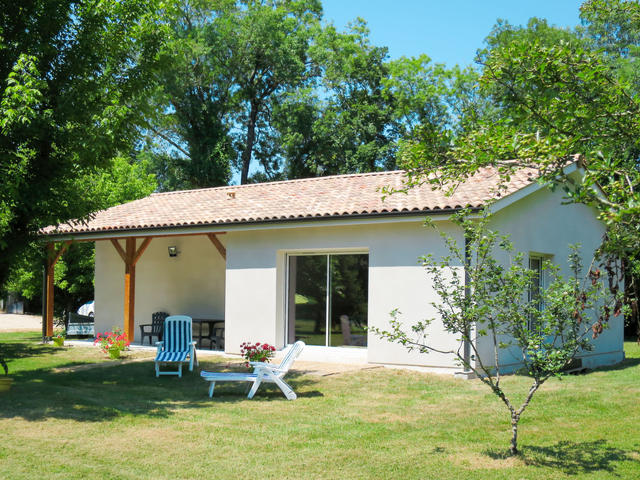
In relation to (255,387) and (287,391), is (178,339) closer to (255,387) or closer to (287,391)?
(255,387)

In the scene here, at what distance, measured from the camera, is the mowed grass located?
20.1 feet

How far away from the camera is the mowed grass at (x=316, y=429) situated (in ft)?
20.1

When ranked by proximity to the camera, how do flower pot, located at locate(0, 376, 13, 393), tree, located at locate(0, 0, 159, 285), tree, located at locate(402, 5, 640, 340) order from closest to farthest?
tree, located at locate(402, 5, 640, 340)
tree, located at locate(0, 0, 159, 285)
flower pot, located at locate(0, 376, 13, 393)

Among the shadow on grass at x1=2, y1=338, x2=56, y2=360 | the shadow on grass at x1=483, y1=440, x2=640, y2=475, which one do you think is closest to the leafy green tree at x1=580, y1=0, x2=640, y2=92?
the shadow on grass at x1=483, y1=440, x2=640, y2=475

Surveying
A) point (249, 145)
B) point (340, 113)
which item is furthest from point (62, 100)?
point (249, 145)

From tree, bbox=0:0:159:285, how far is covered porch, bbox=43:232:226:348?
728cm

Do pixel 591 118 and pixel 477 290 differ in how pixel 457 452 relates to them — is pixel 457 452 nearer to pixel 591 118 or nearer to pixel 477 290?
pixel 477 290

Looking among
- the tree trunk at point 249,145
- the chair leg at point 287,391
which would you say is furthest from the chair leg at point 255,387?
the tree trunk at point 249,145

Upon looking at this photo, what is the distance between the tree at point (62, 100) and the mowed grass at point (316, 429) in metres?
2.93

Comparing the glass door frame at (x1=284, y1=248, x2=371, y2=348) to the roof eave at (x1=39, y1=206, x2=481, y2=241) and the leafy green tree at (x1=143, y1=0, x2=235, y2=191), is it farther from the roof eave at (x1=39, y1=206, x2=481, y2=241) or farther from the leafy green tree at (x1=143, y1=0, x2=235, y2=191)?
the leafy green tree at (x1=143, y1=0, x2=235, y2=191)

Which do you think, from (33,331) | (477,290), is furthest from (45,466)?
(33,331)

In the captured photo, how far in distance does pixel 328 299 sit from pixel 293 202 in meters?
2.66

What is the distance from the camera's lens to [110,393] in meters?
10.2

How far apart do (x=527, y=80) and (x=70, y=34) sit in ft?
25.8
